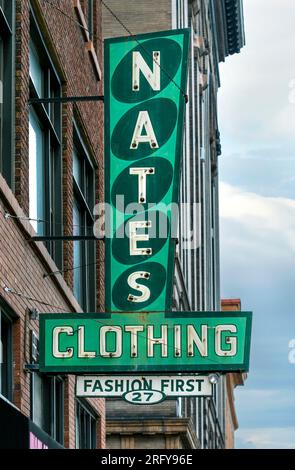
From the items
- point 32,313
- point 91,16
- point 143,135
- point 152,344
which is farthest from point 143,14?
point 152,344

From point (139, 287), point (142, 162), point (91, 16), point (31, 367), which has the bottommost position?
point (31, 367)

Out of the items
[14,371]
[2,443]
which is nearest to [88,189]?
[14,371]

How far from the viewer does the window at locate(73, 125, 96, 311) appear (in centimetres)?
2334

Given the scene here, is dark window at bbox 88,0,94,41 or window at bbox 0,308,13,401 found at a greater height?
dark window at bbox 88,0,94,41

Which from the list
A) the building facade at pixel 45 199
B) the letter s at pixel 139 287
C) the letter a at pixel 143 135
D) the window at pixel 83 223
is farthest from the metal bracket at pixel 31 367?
the window at pixel 83 223

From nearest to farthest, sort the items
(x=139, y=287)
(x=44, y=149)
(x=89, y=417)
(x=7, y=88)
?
(x=7, y=88)
(x=139, y=287)
(x=44, y=149)
(x=89, y=417)

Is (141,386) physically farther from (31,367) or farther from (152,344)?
(31,367)

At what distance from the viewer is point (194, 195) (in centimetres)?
6284

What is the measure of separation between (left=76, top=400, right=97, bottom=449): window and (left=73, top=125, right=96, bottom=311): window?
1787 mm

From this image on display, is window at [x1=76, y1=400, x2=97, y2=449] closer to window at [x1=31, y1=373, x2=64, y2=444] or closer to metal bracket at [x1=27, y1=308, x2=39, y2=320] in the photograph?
window at [x1=31, y1=373, x2=64, y2=444]

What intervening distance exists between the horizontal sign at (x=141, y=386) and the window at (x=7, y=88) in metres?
2.69

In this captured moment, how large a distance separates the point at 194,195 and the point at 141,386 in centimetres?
4545

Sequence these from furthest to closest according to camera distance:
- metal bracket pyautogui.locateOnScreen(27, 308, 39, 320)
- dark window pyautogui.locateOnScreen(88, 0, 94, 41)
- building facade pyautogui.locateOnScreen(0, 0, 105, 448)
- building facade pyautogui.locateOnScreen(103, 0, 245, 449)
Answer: building facade pyautogui.locateOnScreen(103, 0, 245, 449) < dark window pyautogui.locateOnScreen(88, 0, 94, 41) < metal bracket pyautogui.locateOnScreen(27, 308, 39, 320) < building facade pyautogui.locateOnScreen(0, 0, 105, 448)

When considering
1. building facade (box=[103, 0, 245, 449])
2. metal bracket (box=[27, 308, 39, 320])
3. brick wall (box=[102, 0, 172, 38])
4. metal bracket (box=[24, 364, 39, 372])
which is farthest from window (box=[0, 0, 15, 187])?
brick wall (box=[102, 0, 172, 38])
